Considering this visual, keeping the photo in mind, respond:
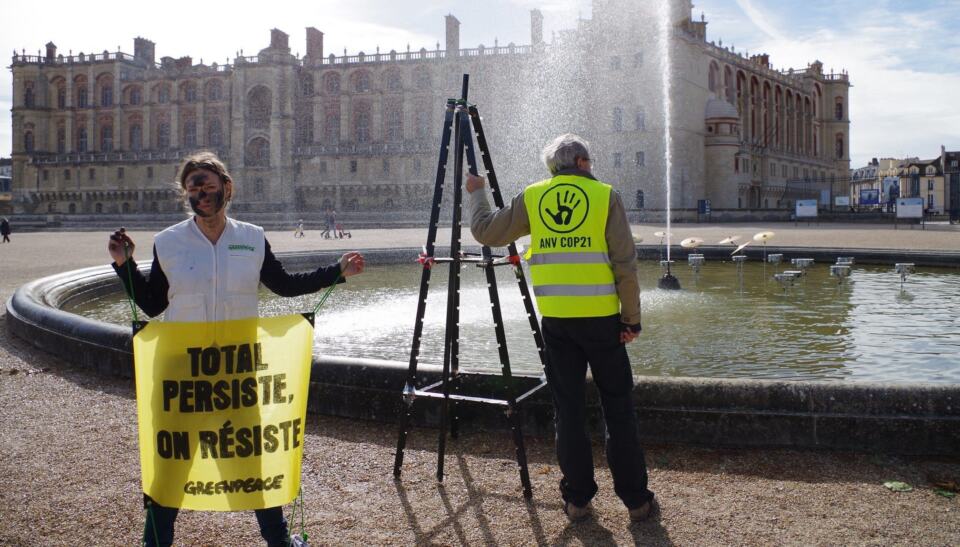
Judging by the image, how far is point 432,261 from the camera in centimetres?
411

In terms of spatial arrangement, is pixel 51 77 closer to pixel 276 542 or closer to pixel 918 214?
pixel 918 214

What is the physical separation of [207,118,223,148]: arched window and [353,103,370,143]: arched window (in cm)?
1282

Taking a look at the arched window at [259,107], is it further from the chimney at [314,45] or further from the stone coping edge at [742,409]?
the stone coping edge at [742,409]

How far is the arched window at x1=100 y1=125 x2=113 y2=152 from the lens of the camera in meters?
75.6

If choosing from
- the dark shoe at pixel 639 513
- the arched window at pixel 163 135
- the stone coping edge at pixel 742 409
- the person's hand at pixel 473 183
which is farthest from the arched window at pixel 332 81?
the dark shoe at pixel 639 513

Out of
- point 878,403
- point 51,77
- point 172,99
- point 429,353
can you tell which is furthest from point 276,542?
point 51,77

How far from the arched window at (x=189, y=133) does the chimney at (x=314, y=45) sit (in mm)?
12639

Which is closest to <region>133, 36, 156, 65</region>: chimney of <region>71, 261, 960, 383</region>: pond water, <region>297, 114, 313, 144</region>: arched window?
<region>297, 114, 313, 144</region>: arched window

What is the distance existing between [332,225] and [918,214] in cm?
2558

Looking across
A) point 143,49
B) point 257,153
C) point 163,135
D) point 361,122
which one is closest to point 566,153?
point 361,122

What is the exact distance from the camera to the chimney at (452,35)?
64.1m

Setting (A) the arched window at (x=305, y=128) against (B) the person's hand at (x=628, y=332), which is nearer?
(B) the person's hand at (x=628, y=332)

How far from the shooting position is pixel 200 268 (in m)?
3.02

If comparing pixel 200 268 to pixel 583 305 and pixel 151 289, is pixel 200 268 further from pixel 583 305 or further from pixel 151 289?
pixel 583 305
